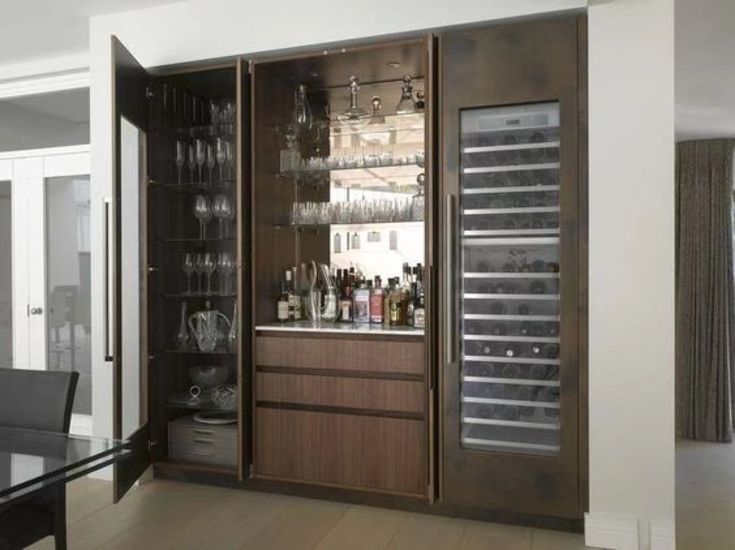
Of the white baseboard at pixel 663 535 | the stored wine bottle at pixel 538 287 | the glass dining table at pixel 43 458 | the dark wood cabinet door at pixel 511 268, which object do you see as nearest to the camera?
the glass dining table at pixel 43 458

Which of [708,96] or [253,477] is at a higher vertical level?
[708,96]

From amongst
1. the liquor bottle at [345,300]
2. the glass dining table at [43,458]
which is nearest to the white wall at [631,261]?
the liquor bottle at [345,300]

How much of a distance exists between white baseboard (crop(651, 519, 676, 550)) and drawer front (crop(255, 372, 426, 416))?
1.09m

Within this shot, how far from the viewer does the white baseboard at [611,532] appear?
260 cm

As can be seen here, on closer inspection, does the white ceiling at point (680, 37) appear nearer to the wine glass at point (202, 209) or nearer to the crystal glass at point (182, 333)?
the wine glass at point (202, 209)

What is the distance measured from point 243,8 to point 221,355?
77.1 inches

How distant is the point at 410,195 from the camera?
346 centimetres

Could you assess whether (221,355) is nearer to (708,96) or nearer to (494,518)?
(494,518)

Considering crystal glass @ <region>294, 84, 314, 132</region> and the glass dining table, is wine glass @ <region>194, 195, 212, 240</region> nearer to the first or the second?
crystal glass @ <region>294, 84, 314, 132</region>

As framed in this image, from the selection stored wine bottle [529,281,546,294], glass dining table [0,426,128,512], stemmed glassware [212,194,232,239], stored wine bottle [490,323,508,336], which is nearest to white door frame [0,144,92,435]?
stemmed glassware [212,194,232,239]

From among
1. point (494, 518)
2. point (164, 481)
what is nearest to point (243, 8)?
point (164, 481)

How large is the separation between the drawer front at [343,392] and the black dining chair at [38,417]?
1219 mm

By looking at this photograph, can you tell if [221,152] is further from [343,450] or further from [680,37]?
[680,37]

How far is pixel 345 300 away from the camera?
135 inches
